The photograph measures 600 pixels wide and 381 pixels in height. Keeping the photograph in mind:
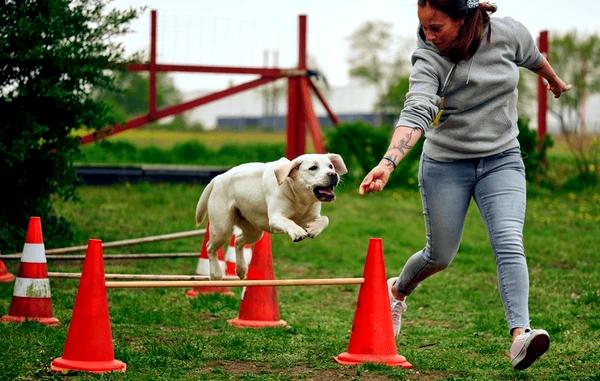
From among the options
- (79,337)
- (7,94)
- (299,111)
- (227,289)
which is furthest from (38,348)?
(299,111)

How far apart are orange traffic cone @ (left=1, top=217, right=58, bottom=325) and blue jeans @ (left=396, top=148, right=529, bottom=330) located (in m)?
2.85

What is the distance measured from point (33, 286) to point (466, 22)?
3.66 meters

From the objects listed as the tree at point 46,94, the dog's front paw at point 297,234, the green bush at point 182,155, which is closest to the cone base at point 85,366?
the dog's front paw at point 297,234

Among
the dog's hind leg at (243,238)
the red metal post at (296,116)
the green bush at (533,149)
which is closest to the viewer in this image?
the dog's hind leg at (243,238)

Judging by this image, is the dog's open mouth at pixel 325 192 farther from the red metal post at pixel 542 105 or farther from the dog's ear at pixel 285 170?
the red metal post at pixel 542 105

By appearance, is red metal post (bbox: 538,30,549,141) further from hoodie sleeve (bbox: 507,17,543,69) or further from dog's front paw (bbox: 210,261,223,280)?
hoodie sleeve (bbox: 507,17,543,69)

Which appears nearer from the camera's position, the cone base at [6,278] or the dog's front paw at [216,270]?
the dog's front paw at [216,270]

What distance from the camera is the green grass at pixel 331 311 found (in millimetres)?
5988

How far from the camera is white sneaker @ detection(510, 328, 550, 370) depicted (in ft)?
16.6

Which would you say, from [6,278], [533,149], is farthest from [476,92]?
[533,149]

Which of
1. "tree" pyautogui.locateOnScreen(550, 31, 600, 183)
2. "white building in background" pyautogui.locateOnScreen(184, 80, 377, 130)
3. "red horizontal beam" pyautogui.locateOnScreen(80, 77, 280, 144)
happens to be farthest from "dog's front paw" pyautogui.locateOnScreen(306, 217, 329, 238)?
"white building in background" pyautogui.locateOnScreen(184, 80, 377, 130)

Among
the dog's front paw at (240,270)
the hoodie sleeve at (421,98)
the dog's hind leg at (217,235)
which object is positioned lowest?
the dog's front paw at (240,270)

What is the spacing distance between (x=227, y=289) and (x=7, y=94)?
3.29 metres

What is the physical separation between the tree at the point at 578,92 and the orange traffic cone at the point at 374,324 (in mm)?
10065
